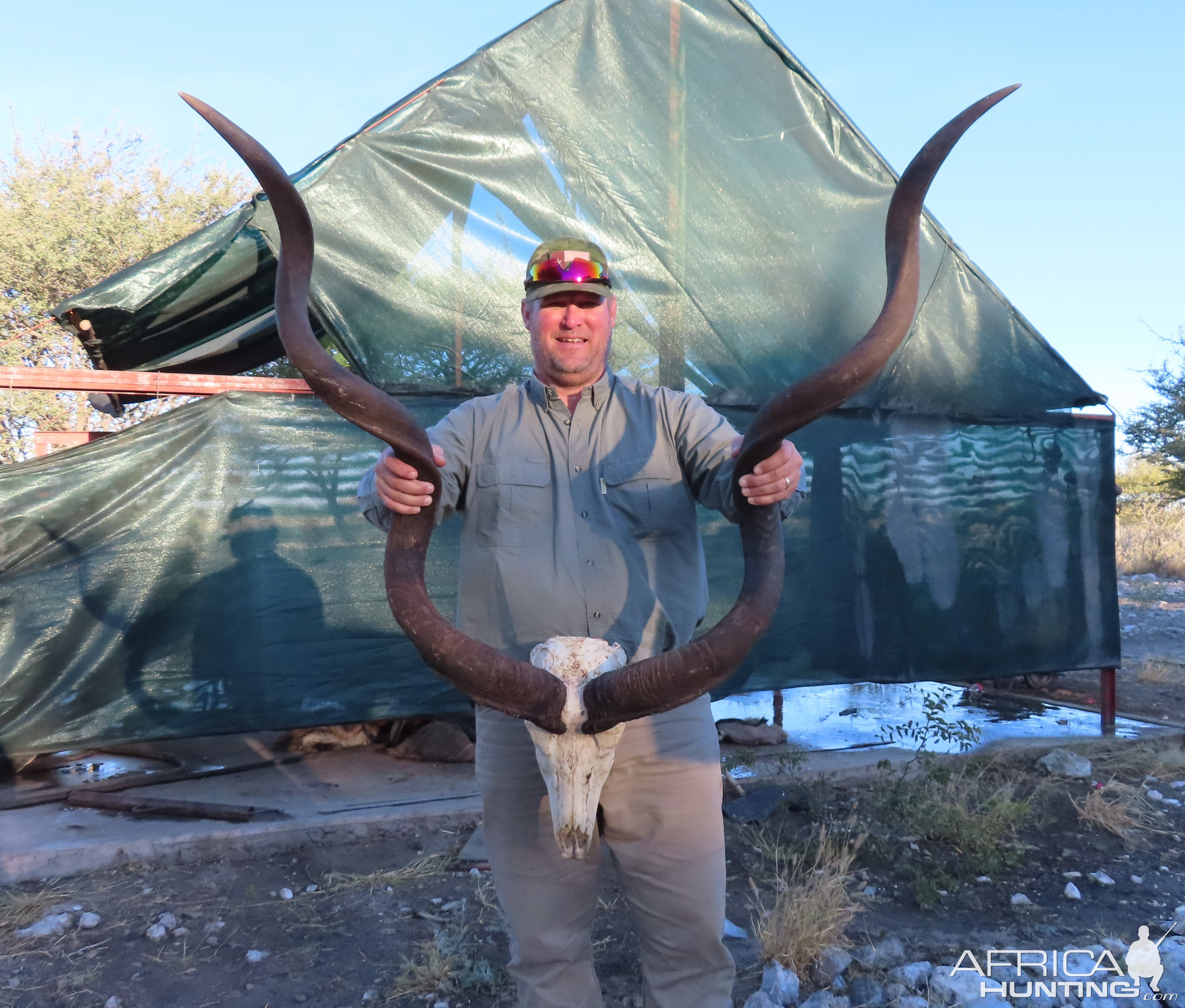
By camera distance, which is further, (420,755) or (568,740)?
(420,755)

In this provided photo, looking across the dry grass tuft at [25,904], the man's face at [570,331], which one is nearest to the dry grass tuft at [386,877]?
the dry grass tuft at [25,904]

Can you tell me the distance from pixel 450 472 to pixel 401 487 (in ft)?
1.24

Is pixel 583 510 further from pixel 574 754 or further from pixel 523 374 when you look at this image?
pixel 523 374

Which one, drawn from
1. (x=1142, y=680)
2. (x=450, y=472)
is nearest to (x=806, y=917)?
(x=450, y=472)

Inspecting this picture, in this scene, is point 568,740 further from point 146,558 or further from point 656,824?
point 146,558

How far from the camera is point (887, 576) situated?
20.6ft

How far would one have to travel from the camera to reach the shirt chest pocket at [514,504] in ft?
8.65

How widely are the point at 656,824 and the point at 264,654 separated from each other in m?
3.41

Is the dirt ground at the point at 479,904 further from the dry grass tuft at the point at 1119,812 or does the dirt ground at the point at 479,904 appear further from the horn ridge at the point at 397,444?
the horn ridge at the point at 397,444

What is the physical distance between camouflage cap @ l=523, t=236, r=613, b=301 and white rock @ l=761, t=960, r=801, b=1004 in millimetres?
2480

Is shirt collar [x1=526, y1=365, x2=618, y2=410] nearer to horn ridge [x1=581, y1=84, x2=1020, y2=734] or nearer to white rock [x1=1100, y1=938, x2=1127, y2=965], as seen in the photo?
horn ridge [x1=581, y1=84, x2=1020, y2=734]

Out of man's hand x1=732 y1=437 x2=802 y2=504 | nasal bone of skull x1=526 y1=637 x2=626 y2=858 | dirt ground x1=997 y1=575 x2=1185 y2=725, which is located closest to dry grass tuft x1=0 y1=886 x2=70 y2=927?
nasal bone of skull x1=526 y1=637 x2=626 y2=858

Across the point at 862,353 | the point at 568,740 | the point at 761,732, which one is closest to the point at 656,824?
the point at 568,740

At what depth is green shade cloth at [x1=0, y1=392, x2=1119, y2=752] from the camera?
4953 millimetres
